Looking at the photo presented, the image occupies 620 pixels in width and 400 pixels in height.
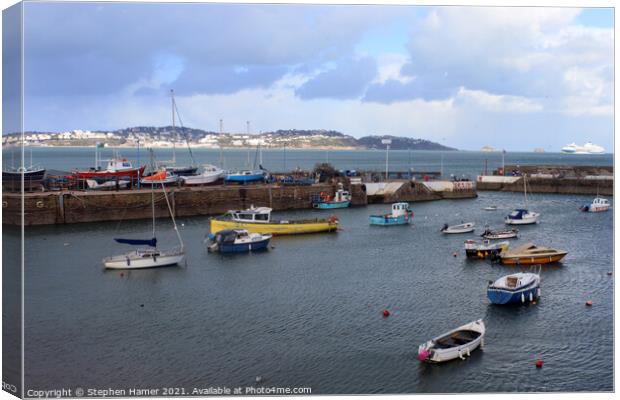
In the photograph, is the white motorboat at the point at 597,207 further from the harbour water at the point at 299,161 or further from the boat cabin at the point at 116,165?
the boat cabin at the point at 116,165

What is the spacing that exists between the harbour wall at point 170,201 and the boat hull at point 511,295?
2122 cm

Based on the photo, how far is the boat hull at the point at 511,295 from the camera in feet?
60.6

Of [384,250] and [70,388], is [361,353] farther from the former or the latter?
[384,250]

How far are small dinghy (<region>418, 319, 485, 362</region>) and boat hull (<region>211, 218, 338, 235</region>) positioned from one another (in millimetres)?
16217

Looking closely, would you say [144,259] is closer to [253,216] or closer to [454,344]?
[253,216]

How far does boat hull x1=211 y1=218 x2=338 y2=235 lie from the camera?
2989 cm

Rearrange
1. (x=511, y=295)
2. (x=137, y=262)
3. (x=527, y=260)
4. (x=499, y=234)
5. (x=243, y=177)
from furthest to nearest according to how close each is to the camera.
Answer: (x=243, y=177) < (x=499, y=234) < (x=527, y=260) < (x=137, y=262) < (x=511, y=295)

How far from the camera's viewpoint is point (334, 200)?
1666 inches

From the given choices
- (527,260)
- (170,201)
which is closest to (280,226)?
(170,201)

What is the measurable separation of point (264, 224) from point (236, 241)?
166 inches

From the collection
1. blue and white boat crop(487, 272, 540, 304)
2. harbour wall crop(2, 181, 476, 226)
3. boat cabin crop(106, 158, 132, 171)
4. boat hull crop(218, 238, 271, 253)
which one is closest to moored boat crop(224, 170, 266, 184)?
harbour wall crop(2, 181, 476, 226)

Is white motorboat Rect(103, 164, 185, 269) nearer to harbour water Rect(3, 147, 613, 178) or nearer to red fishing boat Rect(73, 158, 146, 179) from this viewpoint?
red fishing boat Rect(73, 158, 146, 179)

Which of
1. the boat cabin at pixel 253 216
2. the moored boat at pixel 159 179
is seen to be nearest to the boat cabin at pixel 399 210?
the boat cabin at pixel 253 216

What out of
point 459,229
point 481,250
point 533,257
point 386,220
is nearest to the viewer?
point 533,257
